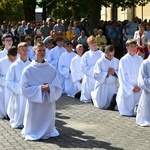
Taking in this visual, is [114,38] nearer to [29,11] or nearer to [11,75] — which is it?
[29,11]

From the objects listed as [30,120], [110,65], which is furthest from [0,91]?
[110,65]

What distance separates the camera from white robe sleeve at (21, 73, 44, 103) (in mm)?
8102

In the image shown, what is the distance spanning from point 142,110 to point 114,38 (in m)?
14.6

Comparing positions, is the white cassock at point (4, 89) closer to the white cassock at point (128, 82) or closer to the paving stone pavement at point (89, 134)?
the paving stone pavement at point (89, 134)

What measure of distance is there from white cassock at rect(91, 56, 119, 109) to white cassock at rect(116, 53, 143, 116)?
865 mm

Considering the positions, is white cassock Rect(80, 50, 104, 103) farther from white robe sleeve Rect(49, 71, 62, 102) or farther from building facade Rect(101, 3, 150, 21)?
building facade Rect(101, 3, 150, 21)

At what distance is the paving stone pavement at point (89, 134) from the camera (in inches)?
306

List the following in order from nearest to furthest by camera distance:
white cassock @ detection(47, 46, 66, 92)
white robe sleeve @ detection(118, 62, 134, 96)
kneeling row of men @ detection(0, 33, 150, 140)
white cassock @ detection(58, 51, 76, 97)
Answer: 1. kneeling row of men @ detection(0, 33, 150, 140)
2. white robe sleeve @ detection(118, 62, 134, 96)
3. white cassock @ detection(58, 51, 76, 97)
4. white cassock @ detection(47, 46, 66, 92)

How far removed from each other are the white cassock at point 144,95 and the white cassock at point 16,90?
2.54 meters

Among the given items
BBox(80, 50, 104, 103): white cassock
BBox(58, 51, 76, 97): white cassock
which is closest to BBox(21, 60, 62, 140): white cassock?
BBox(80, 50, 104, 103): white cassock

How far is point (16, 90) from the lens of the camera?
9078 millimetres

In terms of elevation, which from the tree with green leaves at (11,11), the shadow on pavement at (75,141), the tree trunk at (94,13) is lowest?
the shadow on pavement at (75,141)

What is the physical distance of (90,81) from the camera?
12.8 metres

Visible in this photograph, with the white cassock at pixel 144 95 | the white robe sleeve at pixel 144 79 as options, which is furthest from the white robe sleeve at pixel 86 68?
the white robe sleeve at pixel 144 79
